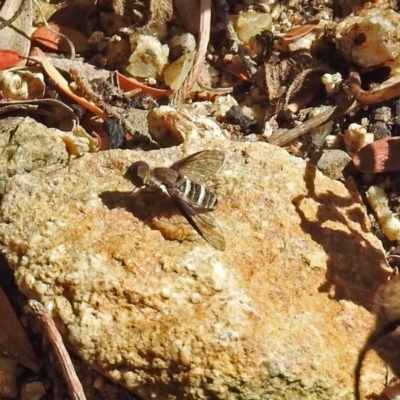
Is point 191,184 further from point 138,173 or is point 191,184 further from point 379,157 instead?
point 379,157

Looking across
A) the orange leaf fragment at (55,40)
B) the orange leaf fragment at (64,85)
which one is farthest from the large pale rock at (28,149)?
the orange leaf fragment at (55,40)

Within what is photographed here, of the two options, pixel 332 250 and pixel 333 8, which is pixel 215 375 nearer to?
pixel 332 250

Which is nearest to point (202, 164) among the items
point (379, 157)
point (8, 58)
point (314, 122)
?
point (314, 122)

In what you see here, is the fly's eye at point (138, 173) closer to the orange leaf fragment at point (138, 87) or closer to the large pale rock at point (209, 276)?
the large pale rock at point (209, 276)

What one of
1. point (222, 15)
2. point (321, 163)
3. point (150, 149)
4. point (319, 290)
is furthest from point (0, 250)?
point (222, 15)

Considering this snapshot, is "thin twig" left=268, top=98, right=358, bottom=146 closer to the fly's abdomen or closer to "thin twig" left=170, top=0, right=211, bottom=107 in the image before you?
"thin twig" left=170, top=0, right=211, bottom=107

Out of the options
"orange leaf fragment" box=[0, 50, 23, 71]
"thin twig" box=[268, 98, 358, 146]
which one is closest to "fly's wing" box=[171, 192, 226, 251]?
"thin twig" box=[268, 98, 358, 146]
